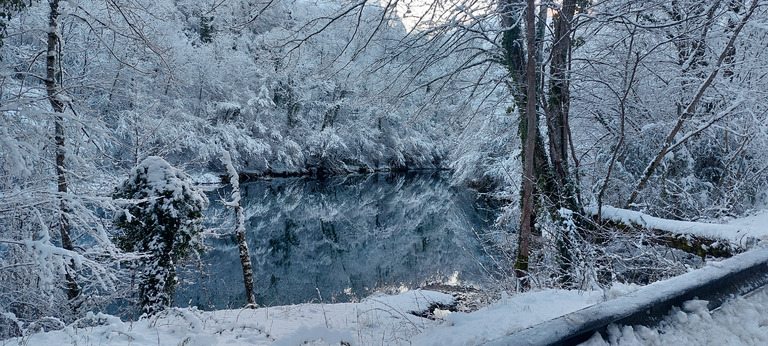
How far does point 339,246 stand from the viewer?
1424 cm

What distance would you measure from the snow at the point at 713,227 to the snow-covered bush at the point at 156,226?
6303mm

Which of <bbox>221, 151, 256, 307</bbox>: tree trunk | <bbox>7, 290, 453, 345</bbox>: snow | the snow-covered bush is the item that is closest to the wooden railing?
<bbox>7, 290, 453, 345</bbox>: snow

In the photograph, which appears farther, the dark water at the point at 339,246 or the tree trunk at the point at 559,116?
the dark water at the point at 339,246

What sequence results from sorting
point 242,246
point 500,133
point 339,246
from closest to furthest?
point 242,246, point 500,133, point 339,246

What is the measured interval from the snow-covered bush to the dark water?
576 mm

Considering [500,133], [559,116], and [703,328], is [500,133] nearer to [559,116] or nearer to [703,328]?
[559,116]

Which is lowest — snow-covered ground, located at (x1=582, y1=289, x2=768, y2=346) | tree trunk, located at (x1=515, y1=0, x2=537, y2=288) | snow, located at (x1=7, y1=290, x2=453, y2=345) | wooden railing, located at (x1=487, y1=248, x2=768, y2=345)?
snow, located at (x1=7, y1=290, x2=453, y2=345)

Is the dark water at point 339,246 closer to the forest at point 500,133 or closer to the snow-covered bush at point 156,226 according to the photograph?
the snow-covered bush at point 156,226

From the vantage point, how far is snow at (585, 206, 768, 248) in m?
4.37

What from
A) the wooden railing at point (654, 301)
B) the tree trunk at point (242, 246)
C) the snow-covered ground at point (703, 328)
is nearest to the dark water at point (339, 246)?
the tree trunk at point (242, 246)

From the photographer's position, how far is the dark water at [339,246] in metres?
10.5

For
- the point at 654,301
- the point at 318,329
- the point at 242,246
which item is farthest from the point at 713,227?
the point at 242,246

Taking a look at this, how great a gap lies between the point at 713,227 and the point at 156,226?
7252mm

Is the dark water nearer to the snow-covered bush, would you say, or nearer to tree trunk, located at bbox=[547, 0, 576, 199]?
the snow-covered bush
